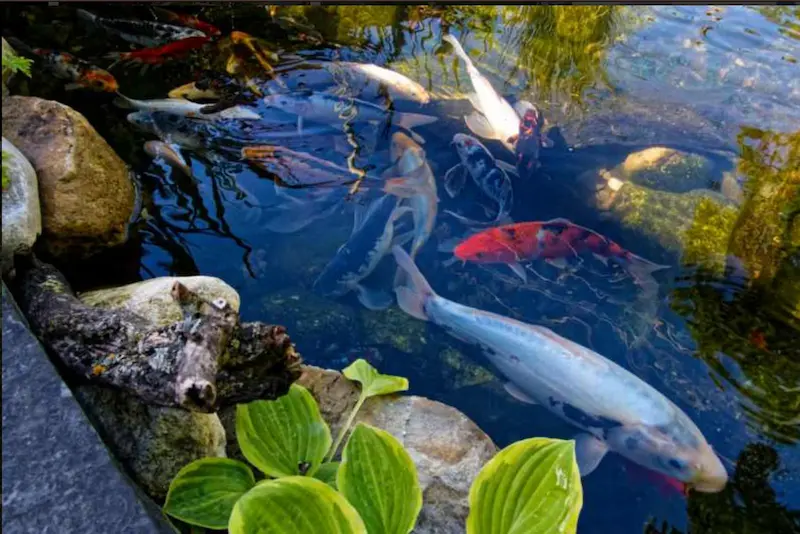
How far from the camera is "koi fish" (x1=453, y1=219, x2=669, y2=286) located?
9.79 feet

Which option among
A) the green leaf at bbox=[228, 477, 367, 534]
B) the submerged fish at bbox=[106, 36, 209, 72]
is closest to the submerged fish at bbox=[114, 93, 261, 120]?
the submerged fish at bbox=[106, 36, 209, 72]

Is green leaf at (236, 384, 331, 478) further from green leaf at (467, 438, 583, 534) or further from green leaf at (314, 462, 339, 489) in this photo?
green leaf at (467, 438, 583, 534)

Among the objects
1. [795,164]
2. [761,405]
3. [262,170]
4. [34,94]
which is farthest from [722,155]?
[34,94]

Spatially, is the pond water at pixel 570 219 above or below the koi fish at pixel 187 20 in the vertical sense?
below

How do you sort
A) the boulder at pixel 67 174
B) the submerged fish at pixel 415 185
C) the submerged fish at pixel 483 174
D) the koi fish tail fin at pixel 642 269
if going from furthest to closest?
1. the submerged fish at pixel 483 174
2. the submerged fish at pixel 415 185
3. the koi fish tail fin at pixel 642 269
4. the boulder at pixel 67 174

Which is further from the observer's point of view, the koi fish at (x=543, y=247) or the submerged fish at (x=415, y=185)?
the submerged fish at (x=415, y=185)

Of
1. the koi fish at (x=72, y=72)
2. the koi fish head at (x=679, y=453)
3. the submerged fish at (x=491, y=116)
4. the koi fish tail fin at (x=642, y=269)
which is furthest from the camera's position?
the koi fish at (x=72, y=72)

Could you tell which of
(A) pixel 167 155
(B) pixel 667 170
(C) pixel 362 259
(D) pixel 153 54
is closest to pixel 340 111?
(A) pixel 167 155

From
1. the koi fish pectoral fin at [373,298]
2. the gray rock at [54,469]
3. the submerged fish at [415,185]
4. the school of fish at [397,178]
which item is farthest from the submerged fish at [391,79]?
the gray rock at [54,469]

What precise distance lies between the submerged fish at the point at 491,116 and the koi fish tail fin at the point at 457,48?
613 millimetres

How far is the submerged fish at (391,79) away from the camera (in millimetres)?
4070

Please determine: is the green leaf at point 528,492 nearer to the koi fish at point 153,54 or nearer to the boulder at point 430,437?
the boulder at point 430,437

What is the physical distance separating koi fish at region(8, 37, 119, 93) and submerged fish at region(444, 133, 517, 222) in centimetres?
226

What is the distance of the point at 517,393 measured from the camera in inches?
98.3
